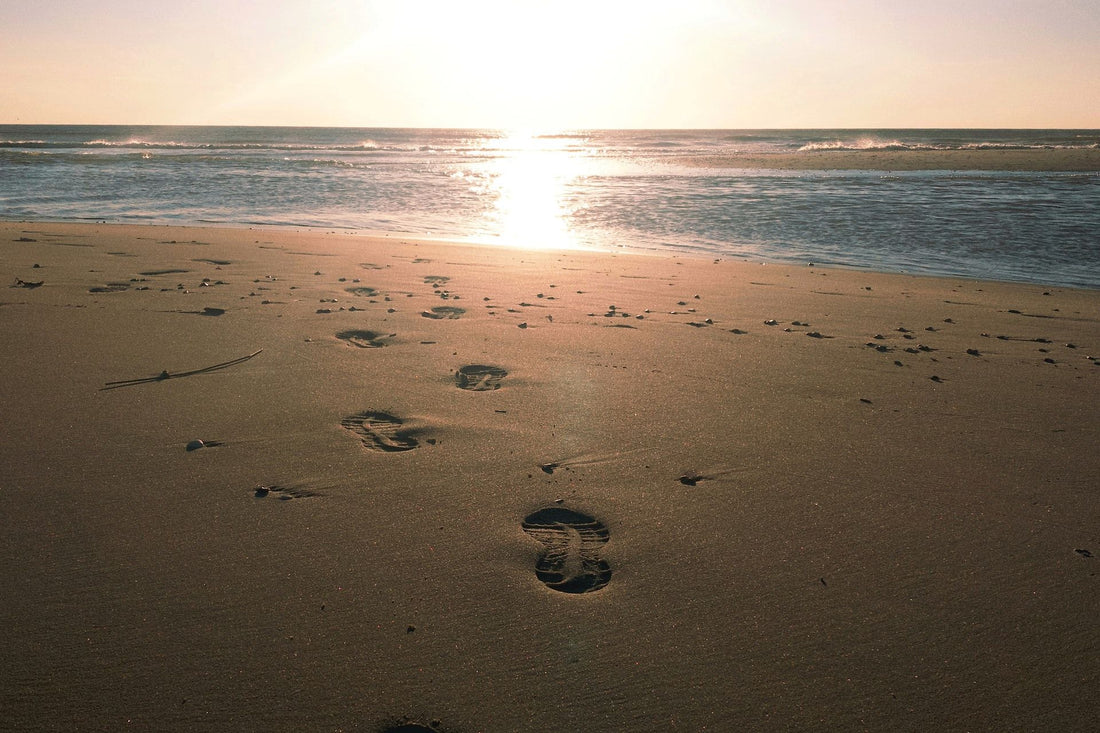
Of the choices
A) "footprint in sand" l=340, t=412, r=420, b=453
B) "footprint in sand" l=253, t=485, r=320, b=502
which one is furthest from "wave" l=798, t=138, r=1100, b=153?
"footprint in sand" l=253, t=485, r=320, b=502

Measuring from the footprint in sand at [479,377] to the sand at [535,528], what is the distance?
0.02 m

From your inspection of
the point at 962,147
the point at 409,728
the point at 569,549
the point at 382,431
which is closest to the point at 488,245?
the point at 382,431

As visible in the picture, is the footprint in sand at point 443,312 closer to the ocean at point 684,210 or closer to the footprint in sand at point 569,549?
the footprint in sand at point 569,549

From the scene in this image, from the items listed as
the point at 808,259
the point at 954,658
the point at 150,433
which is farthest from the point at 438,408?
the point at 808,259

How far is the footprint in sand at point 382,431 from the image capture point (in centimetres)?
283

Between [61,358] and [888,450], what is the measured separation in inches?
152

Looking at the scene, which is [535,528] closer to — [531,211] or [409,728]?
[409,728]

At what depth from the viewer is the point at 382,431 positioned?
2.96 m

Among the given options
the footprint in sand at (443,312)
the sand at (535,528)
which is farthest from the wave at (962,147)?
the sand at (535,528)

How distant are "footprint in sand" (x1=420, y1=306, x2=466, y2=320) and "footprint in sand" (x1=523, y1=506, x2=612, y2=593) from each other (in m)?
2.70

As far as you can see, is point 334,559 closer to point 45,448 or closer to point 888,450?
point 45,448

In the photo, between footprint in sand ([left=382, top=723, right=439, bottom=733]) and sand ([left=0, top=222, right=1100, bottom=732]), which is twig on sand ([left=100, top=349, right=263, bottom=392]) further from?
footprint in sand ([left=382, top=723, right=439, bottom=733])

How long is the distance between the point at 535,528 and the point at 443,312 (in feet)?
9.64

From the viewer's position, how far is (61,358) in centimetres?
366
